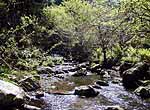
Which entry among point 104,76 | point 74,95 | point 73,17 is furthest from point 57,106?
point 73,17

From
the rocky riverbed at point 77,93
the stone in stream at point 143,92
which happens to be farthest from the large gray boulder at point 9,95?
the stone in stream at point 143,92

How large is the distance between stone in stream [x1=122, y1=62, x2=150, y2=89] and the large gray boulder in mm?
9645

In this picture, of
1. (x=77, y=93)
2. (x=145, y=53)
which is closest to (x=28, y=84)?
(x=77, y=93)

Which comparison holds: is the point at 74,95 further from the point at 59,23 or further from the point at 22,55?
the point at 59,23

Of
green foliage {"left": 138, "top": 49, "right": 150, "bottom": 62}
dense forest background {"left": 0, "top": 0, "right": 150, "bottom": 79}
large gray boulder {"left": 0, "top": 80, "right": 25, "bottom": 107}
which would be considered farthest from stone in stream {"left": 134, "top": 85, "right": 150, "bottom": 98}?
large gray boulder {"left": 0, "top": 80, "right": 25, "bottom": 107}

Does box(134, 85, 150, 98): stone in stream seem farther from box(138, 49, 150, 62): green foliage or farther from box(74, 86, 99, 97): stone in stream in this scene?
box(74, 86, 99, 97): stone in stream

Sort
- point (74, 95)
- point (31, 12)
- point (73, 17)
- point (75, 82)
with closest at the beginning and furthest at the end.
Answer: point (74, 95) < point (75, 82) < point (31, 12) < point (73, 17)

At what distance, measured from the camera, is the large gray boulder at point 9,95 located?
40.9 ft

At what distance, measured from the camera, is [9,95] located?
12586 mm

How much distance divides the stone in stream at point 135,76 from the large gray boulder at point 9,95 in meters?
9.64

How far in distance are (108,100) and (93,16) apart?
23122 mm

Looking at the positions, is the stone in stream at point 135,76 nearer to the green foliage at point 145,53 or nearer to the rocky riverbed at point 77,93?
the rocky riverbed at point 77,93

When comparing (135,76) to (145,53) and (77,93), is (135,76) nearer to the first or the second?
(145,53)

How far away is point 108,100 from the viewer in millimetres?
16984
